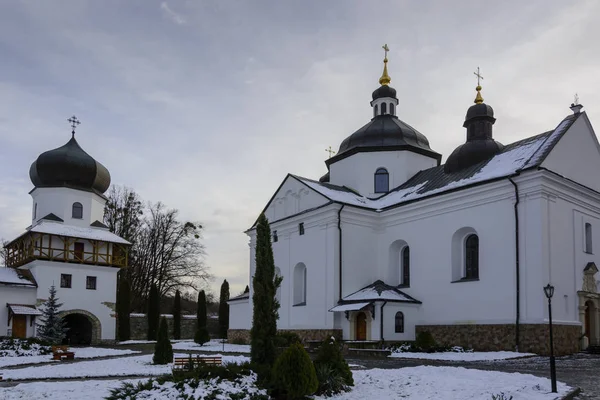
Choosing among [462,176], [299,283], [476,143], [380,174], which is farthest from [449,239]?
[299,283]

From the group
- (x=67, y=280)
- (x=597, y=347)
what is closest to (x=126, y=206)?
(x=67, y=280)

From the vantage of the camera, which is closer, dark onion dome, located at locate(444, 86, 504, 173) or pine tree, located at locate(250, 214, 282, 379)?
pine tree, located at locate(250, 214, 282, 379)

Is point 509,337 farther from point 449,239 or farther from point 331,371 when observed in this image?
point 331,371

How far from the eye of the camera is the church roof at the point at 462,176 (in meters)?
23.2

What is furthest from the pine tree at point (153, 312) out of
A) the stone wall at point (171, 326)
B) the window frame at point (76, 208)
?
the window frame at point (76, 208)

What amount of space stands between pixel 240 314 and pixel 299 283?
674cm

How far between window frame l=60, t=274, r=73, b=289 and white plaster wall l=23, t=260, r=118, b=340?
12 centimetres

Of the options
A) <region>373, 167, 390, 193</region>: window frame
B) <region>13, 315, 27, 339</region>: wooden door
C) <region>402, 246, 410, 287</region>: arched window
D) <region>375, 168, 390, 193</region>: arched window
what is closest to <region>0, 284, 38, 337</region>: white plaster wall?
<region>13, 315, 27, 339</region>: wooden door

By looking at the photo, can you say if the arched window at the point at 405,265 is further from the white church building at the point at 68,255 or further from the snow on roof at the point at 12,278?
the snow on roof at the point at 12,278

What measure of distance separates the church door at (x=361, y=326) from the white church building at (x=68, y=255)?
17640mm

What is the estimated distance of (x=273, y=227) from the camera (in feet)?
107

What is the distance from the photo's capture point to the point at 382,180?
31562mm

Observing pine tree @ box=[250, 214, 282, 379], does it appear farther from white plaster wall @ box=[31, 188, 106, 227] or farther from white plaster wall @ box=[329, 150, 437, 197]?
white plaster wall @ box=[31, 188, 106, 227]

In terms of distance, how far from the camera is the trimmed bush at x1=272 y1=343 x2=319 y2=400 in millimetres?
10562
